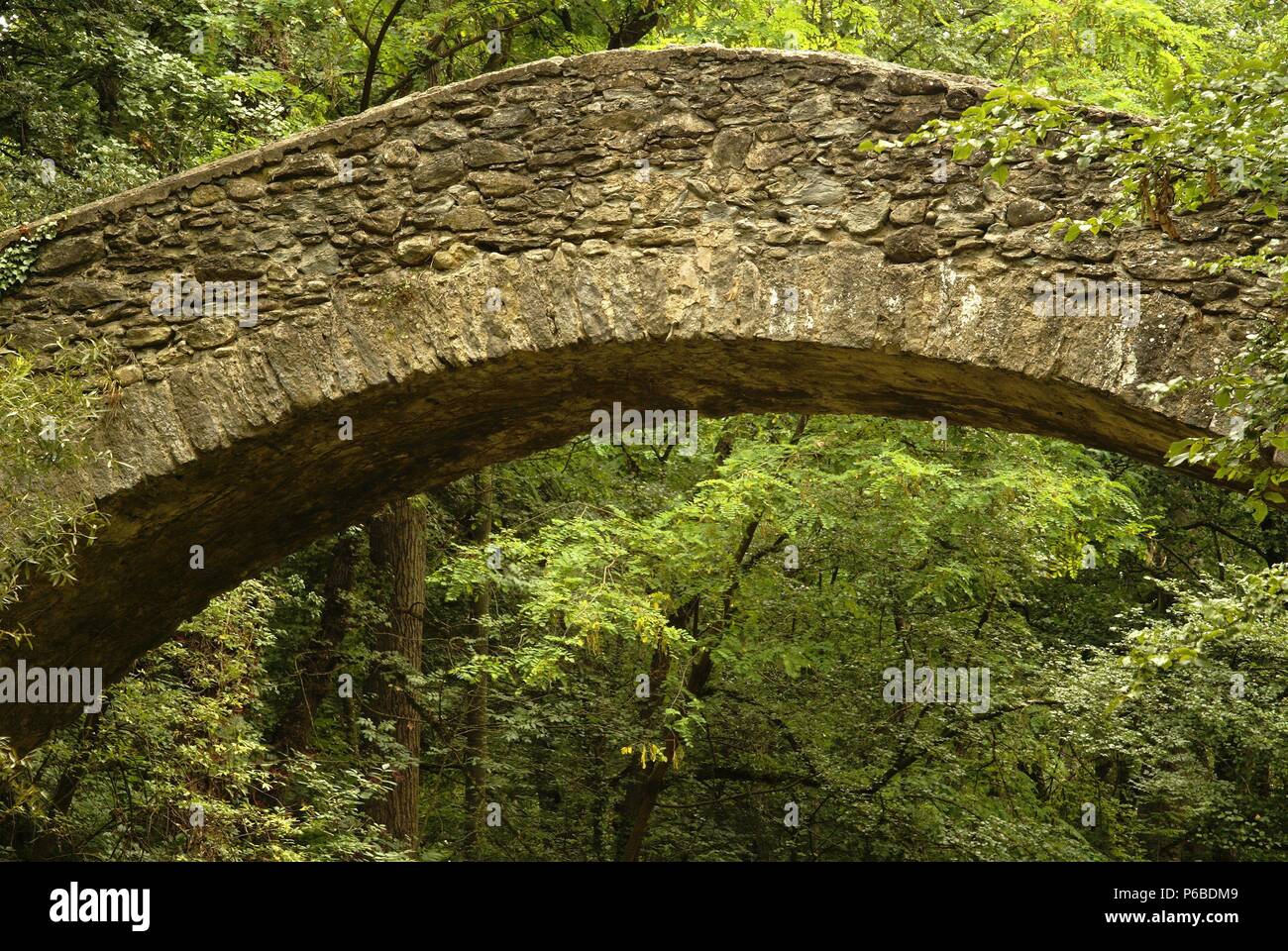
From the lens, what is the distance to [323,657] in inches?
358

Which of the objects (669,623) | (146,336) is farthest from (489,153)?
(669,623)

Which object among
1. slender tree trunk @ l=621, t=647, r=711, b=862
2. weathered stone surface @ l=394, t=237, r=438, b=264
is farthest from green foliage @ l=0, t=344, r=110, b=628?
slender tree trunk @ l=621, t=647, r=711, b=862

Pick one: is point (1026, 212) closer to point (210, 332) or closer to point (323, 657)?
point (210, 332)

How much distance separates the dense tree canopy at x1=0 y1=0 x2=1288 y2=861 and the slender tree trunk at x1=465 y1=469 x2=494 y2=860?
0.05 m

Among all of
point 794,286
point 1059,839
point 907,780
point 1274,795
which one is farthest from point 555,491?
point 794,286

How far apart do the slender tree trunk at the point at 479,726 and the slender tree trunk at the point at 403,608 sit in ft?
1.61

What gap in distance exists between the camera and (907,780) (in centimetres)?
950

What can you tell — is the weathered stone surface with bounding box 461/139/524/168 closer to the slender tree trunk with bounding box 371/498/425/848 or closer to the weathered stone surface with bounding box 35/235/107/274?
the weathered stone surface with bounding box 35/235/107/274

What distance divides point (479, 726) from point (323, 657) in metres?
1.38

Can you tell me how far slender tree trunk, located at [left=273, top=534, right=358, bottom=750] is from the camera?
8.91 m

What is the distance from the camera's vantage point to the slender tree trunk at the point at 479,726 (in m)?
9.66

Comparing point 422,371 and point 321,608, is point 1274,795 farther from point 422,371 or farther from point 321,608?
point 422,371

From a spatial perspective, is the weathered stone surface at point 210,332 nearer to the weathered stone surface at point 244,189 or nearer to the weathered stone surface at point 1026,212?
the weathered stone surface at point 244,189

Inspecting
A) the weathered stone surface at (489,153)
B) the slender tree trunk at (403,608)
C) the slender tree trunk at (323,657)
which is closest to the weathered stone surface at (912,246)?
the weathered stone surface at (489,153)
